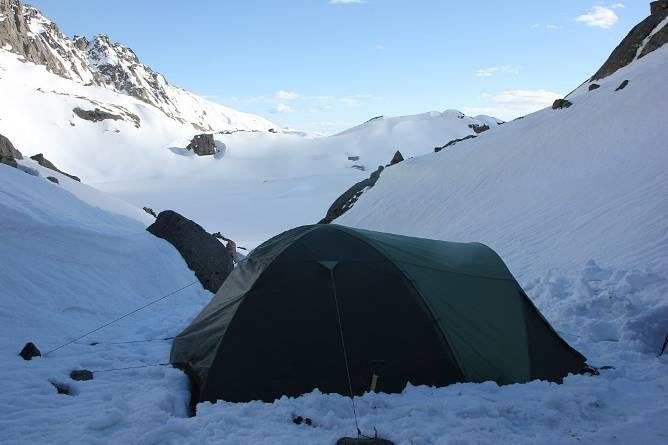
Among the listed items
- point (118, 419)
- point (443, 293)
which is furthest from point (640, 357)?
point (118, 419)

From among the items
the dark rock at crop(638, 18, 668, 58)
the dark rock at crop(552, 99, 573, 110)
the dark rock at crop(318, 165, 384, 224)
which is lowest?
the dark rock at crop(318, 165, 384, 224)

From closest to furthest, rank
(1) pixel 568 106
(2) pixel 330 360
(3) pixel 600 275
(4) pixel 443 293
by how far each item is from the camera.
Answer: (2) pixel 330 360, (4) pixel 443 293, (3) pixel 600 275, (1) pixel 568 106

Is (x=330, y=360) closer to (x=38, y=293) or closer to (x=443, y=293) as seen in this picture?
(x=443, y=293)

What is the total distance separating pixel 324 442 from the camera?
4.00 meters

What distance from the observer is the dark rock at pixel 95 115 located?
7350 cm

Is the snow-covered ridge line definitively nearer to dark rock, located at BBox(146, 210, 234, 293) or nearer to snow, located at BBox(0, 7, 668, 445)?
snow, located at BBox(0, 7, 668, 445)

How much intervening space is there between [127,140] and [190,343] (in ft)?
246

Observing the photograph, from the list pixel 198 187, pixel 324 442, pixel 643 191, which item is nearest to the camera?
pixel 324 442

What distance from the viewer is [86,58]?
15288cm

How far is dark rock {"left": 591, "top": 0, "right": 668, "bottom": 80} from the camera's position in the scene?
2858cm

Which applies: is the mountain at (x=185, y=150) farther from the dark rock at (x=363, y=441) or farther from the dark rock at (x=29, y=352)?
the dark rock at (x=363, y=441)

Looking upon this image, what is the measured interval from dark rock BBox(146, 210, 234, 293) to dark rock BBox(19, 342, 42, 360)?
6.67 m

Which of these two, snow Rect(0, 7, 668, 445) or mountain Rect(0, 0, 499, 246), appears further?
mountain Rect(0, 0, 499, 246)

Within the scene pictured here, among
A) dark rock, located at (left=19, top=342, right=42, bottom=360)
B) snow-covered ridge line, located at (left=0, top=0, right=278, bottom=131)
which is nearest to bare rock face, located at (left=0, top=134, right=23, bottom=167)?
dark rock, located at (left=19, top=342, right=42, bottom=360)
